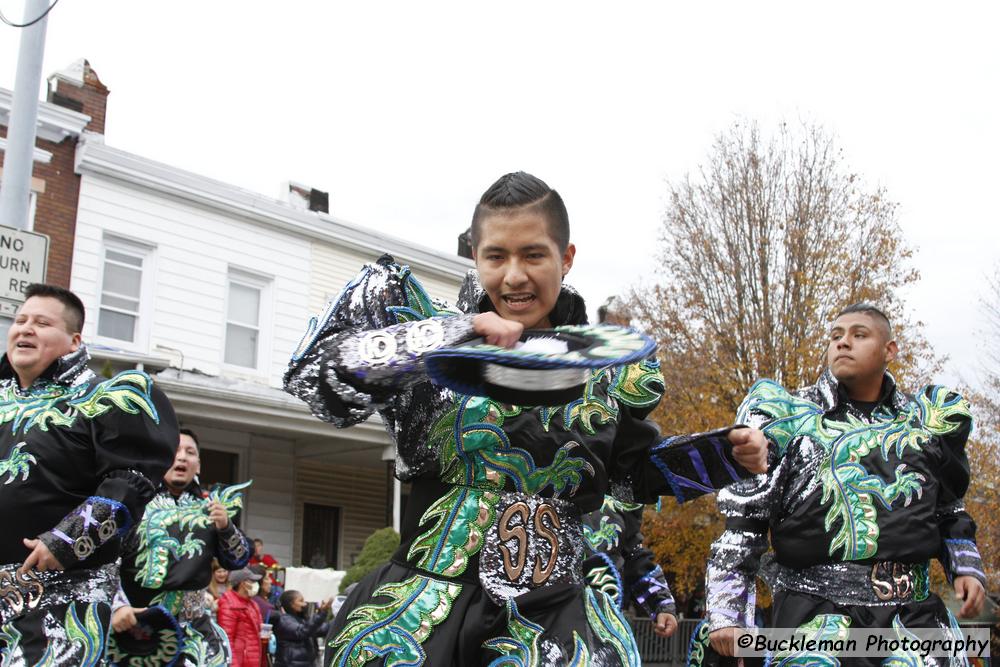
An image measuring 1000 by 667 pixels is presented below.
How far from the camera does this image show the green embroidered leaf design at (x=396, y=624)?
99.1 inches

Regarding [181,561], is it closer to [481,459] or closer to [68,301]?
[68,301]

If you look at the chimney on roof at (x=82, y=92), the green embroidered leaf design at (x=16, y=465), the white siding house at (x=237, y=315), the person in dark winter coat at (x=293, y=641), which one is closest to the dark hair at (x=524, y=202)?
the green embroidered leaf design at (x=16, y=465)

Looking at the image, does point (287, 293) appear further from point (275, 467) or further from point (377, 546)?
point (377, 546)

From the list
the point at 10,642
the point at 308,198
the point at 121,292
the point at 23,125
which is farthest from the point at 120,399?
the point at 308,198

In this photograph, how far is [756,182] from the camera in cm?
1850

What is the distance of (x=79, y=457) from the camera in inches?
185

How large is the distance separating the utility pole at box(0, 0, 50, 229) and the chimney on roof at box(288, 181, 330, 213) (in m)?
13.1

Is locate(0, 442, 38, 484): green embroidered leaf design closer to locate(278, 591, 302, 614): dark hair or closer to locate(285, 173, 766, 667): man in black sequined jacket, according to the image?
locate(285, 173, 766, 667): man in black sequined jacket

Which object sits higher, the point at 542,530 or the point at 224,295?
the point at 224,295

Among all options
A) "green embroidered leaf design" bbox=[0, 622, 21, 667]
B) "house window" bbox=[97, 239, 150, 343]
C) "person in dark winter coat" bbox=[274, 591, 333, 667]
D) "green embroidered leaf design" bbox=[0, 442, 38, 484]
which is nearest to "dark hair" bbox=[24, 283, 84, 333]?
"green embroidered leaf design" bbox=[0, 442, 38, 484]

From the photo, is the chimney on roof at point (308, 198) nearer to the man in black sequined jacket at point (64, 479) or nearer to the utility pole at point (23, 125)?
the utility pole at point (23, 125)

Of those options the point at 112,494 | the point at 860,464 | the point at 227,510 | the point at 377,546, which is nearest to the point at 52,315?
the point at 112,494

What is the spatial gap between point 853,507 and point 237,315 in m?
15.9

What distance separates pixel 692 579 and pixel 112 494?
49.8ft
